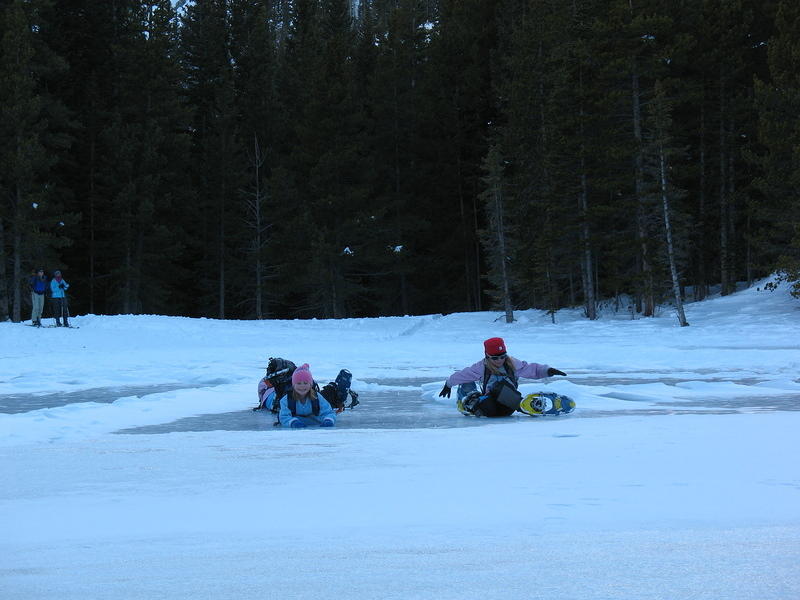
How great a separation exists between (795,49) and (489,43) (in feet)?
80.2

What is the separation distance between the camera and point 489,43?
2029 inches

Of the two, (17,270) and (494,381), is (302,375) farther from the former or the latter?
(17,270)

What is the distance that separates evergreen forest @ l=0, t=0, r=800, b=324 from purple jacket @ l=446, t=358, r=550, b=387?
65.3 ft

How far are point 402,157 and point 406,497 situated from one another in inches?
1854

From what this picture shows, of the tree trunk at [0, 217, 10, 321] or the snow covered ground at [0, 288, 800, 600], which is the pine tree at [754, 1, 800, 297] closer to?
the snow covered ground at [0, 288, 800, 600]

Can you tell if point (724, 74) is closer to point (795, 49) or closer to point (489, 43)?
point (795, 49)

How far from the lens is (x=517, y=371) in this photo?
33.3 feet

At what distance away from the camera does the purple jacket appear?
10141 millimetres

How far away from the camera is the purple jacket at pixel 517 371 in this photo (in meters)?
10.1

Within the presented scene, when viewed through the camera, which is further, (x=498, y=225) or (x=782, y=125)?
(x=498, y=225)

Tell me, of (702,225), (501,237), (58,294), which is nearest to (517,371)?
(58,294)

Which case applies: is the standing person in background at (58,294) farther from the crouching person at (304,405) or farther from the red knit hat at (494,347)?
the red knit hat at (494,347)

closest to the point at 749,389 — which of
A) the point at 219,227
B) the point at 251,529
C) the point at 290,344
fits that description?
the point at 251,529

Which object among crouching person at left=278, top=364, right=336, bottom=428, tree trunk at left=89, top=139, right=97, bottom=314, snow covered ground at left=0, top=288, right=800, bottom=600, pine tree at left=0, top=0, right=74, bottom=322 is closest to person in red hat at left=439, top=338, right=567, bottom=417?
snow covered ground at left=0, top=288, right=800, bottom=600
